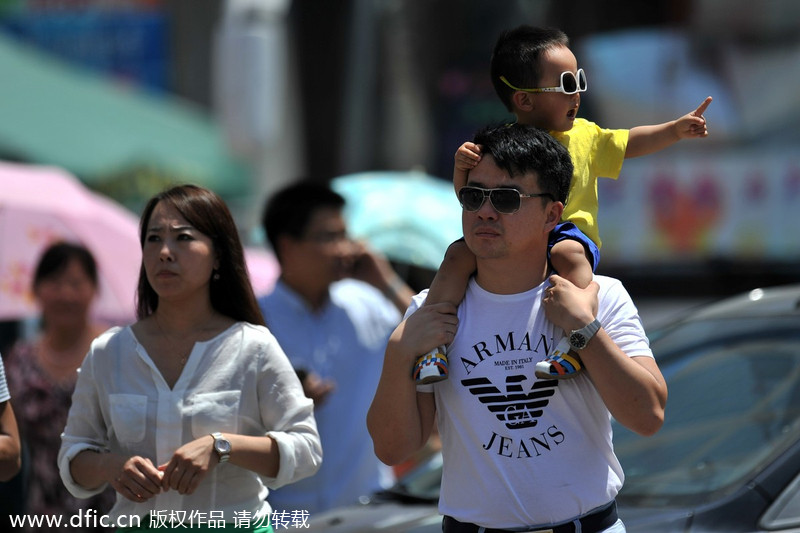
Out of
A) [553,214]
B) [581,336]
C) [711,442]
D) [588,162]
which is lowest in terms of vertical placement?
[711,442]

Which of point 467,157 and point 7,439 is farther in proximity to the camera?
point 7,439

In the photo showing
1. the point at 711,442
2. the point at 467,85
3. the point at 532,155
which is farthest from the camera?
the point at 467,85

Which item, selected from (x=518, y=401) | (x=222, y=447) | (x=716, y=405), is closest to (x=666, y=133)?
(x=518, y=401)

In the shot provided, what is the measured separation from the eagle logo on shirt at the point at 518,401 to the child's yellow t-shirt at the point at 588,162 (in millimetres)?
439

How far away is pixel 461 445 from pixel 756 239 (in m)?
9.74

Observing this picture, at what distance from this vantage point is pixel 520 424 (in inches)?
97.1

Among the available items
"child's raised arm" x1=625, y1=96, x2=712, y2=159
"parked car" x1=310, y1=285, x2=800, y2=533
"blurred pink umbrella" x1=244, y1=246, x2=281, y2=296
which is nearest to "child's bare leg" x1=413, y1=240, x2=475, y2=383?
"child's raised arm" x1=625, y1=96, x2=712, y2=159

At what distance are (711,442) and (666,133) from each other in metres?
1.42

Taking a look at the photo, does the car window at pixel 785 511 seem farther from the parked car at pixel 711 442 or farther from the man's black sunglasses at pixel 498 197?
the man's black sunglasses at pixel 498 197

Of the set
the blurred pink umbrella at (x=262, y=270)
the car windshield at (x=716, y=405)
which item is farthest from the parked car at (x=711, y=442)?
the blurred pink umbrella at (x=262, y=270)

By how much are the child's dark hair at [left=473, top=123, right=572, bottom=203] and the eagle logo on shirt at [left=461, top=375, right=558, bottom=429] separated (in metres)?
0.44

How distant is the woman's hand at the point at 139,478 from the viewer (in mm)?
2699

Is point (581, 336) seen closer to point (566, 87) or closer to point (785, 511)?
point (566, 87)

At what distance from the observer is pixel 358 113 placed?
13.3 m
